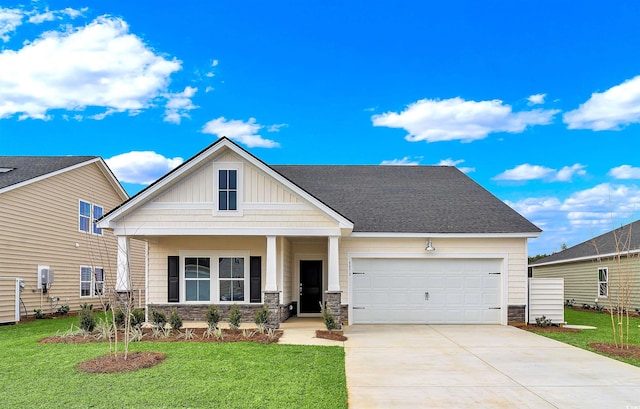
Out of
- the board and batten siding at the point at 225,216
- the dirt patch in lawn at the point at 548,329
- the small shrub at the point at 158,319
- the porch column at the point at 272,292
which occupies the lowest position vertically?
the dirt patch in lawn at the point at 548,329

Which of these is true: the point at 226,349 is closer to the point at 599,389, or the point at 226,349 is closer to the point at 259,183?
the point at 259,183

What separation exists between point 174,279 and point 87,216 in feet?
27.4

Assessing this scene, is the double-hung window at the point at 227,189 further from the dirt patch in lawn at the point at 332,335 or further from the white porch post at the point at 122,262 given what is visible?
the dirt patch in lawn at the point at 332,335

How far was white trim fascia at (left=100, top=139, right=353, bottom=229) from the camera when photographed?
587 inches

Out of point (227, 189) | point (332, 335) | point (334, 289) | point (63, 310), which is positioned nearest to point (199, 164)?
point (227, 189)

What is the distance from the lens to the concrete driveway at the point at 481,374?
301 inches

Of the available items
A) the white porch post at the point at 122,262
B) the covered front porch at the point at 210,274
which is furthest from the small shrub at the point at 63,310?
the white porch post at the point at 122,262

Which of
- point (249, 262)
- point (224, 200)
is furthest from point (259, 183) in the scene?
point (249, 262)

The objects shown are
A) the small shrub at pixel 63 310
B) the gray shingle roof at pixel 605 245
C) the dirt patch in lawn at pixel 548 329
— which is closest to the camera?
the dirt patch in lawn at pixel 548 329

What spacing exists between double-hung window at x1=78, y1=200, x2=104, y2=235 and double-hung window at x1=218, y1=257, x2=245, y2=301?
8.11m

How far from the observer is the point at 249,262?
17172mm

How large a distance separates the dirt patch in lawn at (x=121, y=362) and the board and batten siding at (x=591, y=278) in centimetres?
1683

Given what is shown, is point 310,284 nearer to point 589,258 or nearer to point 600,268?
point 589,258

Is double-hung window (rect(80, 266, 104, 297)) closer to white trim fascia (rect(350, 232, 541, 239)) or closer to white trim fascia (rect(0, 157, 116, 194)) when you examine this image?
white trim fascia (rect(0, 157, 116, 194))
